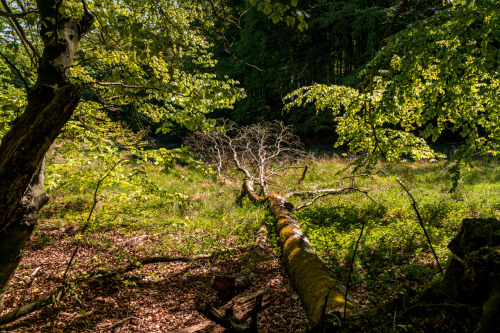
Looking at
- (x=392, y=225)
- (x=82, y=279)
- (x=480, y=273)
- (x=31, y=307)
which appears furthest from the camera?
(x=392, y=225)

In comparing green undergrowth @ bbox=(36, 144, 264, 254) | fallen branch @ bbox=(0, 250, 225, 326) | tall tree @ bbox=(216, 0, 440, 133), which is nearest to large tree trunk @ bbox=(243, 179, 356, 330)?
green undergrowth @ bbox=(36, 144, 264, 254)

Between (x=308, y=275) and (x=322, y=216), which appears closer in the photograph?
(x=308, y=275)

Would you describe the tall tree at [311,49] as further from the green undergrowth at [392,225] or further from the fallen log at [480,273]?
the fallen log at [480,273]

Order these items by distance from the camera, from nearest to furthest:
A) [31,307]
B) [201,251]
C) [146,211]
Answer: [31,307] → [201,251] → [146,211]

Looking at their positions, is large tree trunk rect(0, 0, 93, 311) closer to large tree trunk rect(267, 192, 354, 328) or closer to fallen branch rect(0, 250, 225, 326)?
fallen branch rect(0, 250, 225, 326)

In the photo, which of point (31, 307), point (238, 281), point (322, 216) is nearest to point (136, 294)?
point (31, 307)

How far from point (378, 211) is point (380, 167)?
620cm

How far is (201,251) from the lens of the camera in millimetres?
5531

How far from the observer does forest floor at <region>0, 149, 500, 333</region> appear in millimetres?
3465

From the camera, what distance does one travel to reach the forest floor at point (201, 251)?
346 centimetres

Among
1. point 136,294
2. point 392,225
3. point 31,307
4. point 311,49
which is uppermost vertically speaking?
point 311,49

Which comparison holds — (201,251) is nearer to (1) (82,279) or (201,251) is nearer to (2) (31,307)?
(1) (82,279)

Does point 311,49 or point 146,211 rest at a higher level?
point 311,49

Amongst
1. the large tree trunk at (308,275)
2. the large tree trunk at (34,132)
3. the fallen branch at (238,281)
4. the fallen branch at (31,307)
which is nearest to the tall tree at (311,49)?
the large tree trunk at (308,275)
